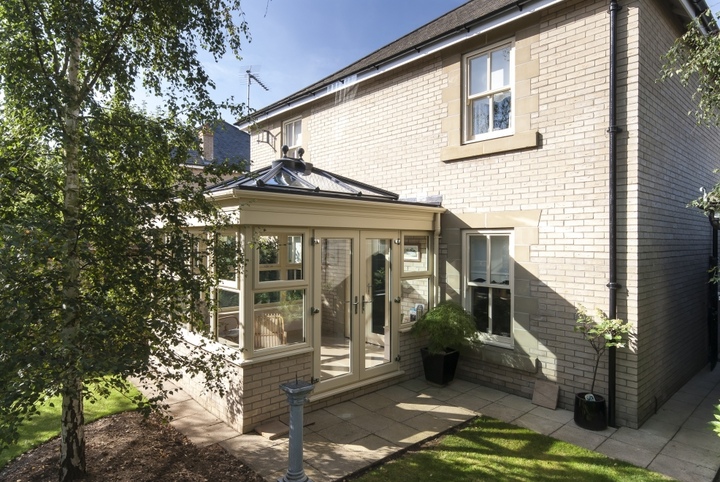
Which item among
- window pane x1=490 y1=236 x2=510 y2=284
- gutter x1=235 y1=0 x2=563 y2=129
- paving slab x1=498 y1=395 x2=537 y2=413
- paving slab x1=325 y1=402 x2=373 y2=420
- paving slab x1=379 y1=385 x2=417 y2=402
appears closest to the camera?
paving slab x1=325 y1=402 x2=373 y2=420

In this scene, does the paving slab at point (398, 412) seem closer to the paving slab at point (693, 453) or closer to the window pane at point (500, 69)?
the paving slab at point (693, 453)

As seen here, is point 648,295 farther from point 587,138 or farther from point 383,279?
point 383,279

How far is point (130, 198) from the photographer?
3.43 meters

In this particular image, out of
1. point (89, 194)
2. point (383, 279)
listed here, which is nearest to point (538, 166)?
point (383, 279)

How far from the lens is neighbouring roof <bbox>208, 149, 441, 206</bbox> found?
5.38 metres

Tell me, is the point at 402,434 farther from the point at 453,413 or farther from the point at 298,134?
the point at 298,134

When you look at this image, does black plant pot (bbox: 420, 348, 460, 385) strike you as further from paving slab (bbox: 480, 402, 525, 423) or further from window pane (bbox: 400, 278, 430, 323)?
paving slab (bbox: 480, 402, 525, 423)

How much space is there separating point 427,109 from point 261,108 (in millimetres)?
5810

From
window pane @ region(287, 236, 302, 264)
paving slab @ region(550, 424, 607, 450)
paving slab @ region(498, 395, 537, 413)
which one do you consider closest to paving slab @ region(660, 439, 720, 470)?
paving slab @ region(550, 424, 607, 450)

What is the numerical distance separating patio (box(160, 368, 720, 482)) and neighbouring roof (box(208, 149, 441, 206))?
300 centimetres

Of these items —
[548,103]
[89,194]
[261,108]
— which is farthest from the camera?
[261,108]

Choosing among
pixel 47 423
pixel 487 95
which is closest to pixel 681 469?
pixel 487 95

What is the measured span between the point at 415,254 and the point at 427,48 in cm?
367

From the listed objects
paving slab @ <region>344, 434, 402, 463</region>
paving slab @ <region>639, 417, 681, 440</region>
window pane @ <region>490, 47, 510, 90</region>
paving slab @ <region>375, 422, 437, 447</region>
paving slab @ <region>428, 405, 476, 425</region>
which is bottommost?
paving slab @ <region>639, 417, 681, 440</region>
